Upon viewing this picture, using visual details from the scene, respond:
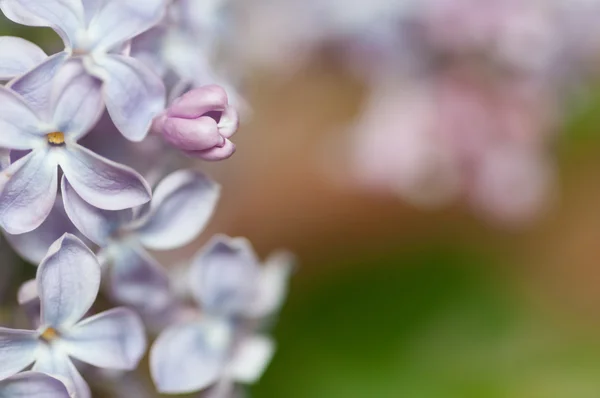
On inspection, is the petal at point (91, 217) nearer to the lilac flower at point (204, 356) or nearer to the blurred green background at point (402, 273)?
the lilac flower at point (204, 356)

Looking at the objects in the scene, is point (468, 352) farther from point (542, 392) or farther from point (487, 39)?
point (487, 39)

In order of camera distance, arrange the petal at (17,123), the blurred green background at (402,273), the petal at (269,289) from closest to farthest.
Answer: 1. the petal at (17,123)
2. the petal at (269,289)
3. the blurred green background at (402,273)

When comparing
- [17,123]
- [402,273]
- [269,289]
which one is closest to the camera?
[17,123]

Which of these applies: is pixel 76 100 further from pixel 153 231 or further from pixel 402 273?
pixel 402 273

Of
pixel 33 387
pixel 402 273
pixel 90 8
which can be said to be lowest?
pixel 33 387

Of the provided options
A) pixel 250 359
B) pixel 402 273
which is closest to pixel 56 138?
pixel 250 359

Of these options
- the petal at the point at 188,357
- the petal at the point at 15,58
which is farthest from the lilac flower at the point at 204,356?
the petal at the point at 15,58
